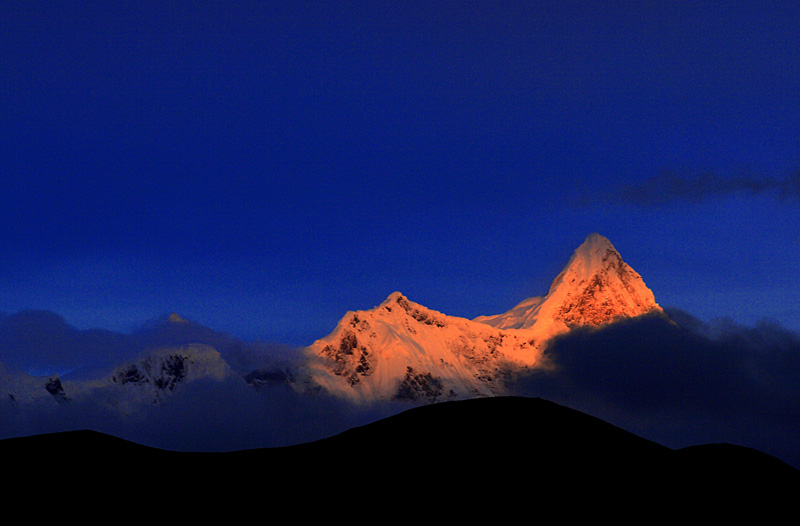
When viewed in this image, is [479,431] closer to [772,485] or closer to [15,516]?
[772,485]

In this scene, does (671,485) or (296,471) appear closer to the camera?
(671,485)

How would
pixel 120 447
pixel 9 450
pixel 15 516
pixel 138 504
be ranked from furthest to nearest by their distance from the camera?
1. pixel 120 447
2. pixel 9 450
3. pixel 138 504
4. pixel 15 516

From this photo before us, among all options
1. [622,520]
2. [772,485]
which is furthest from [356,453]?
[772,485]

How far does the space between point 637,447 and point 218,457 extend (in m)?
57.7

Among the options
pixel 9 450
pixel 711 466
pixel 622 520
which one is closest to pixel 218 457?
pixel 9 450

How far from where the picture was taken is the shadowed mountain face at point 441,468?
92.9 metres

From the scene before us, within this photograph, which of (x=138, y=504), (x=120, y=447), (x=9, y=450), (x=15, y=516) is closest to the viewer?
(x=15, y=516)

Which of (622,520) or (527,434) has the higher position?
(527,434)

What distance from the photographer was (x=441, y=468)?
99.8 metres

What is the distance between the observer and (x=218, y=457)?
10925cm

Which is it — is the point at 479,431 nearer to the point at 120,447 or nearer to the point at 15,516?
the point at 120,447

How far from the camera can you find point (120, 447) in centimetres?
10525

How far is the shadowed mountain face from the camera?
92.9 meters

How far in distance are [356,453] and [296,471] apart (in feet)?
29.6
